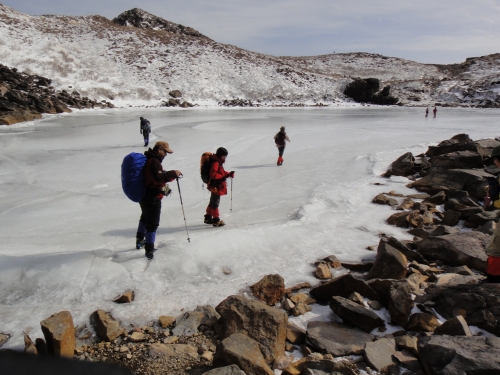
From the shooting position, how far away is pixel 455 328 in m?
3.09

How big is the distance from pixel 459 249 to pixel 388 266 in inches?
49.8

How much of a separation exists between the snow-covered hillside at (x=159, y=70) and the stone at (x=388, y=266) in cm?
4108

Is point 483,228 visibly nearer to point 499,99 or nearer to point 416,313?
point 416,313

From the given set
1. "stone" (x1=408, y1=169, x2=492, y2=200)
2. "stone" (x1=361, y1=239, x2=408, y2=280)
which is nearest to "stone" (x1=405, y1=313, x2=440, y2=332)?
"stone" (x1=361, y1=239, x2=408, y2=280)

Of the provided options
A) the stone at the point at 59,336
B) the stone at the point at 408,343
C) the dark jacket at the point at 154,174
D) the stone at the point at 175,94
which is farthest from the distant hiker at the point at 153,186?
the stone at the point at 175,94

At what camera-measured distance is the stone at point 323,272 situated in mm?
4500

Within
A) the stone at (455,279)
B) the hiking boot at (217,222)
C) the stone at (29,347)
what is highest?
the stone at (455,279)

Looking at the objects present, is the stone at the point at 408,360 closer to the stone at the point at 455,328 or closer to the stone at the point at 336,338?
the stone at the point at 336,338

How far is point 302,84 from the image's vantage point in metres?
56.8

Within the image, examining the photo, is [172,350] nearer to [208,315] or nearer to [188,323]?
[188,323]

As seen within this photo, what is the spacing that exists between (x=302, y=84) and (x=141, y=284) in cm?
5660

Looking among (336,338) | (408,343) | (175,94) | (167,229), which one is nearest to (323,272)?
(336,338)

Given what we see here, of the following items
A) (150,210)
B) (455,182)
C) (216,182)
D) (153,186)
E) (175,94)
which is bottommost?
(455,182)

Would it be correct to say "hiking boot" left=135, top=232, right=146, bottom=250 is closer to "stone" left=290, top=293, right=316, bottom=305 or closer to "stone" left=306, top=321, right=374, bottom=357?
"stone" left=290, top=293, right=316, bottom=305
